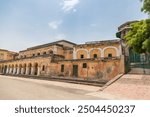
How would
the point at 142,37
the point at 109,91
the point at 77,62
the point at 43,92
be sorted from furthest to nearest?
the point at 77,62 < the point at 142,37 < the point at 109,91 < the point at 43,92

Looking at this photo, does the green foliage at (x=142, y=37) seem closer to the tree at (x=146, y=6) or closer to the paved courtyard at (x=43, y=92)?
the tree at (x=146, y=6)

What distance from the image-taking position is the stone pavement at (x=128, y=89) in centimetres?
1045

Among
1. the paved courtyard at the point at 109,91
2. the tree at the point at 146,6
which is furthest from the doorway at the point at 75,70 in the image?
the tree at the point at 146,6

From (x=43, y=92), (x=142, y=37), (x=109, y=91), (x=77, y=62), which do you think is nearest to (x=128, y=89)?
(x=109, y=91)

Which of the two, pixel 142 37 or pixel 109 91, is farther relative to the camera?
pixel 142 37

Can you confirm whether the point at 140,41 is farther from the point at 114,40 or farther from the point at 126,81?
the point at 114,40

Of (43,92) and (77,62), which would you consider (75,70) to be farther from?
(43,92)

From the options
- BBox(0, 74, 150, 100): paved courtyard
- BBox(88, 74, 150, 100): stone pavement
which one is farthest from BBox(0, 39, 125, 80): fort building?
BBox(0, 74, 150, 100): paved courtyard

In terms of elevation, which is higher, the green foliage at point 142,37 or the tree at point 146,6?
the tree at point 146,6

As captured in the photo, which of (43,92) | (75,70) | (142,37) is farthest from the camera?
(75,70)

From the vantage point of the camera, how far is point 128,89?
1208 centimetres

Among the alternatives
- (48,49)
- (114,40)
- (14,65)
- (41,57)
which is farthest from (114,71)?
(14,65)

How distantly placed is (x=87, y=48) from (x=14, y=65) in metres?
22.4

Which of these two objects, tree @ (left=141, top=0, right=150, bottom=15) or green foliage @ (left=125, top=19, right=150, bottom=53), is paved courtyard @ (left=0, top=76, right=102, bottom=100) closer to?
green foliage @ (left=125, top=19, right=150, bottom=53)
